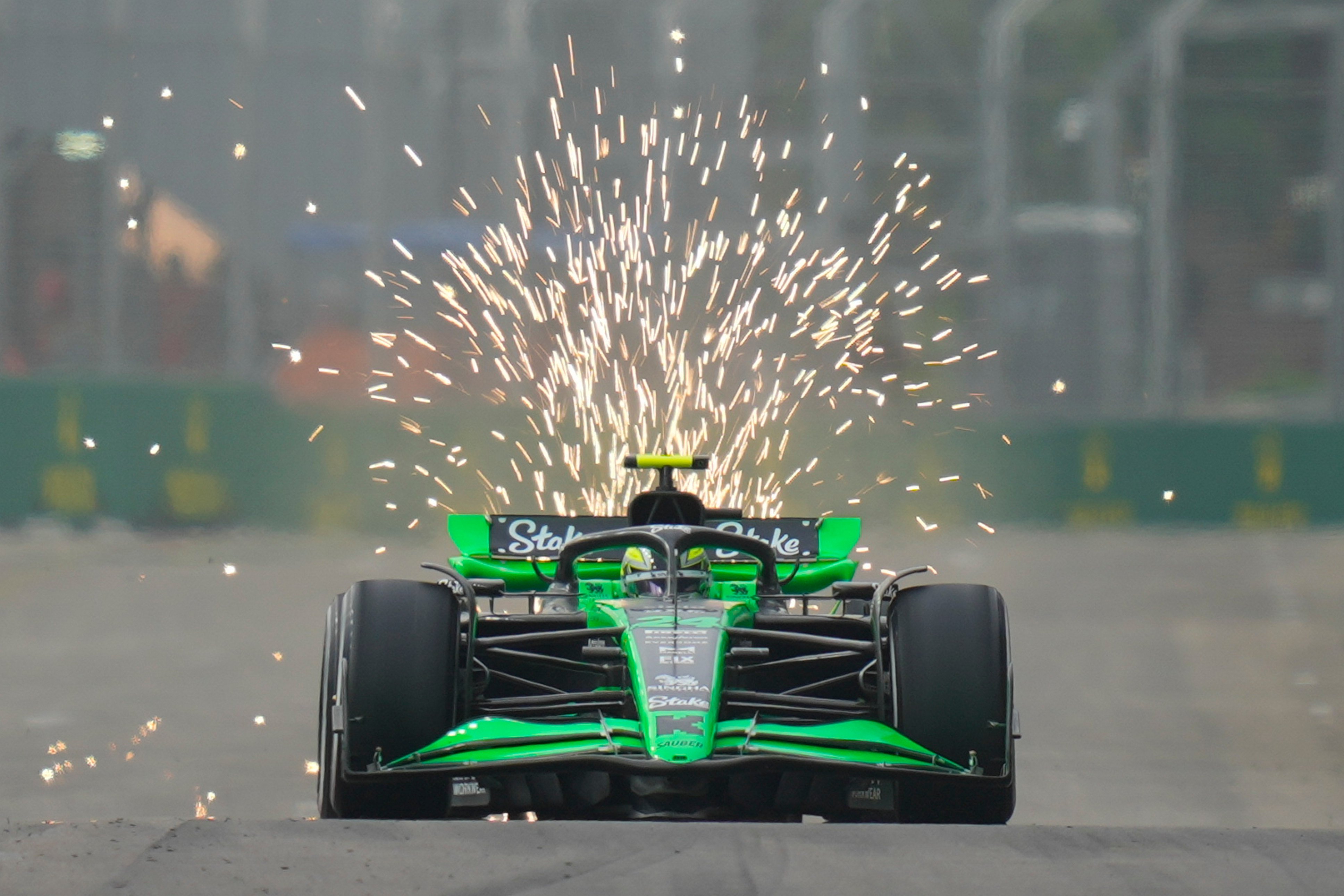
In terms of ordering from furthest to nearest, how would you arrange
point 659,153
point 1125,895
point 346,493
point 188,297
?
point 659,153
point 188,297
point 346,493
point 1125,895

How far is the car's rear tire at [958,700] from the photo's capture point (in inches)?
211

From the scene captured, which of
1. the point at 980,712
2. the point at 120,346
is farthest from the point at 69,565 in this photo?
the point at 980,712

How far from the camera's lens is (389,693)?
5262mm

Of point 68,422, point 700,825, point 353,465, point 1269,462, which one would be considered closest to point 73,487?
point 68,422

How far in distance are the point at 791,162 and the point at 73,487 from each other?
948 cm

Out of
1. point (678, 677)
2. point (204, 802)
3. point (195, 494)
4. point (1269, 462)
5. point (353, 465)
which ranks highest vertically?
point (1269, 462)

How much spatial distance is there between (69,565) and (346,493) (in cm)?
335

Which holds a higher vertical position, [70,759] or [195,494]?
[195,494]

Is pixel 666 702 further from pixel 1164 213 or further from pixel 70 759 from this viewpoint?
pixel 1164 213

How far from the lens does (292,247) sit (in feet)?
65.7

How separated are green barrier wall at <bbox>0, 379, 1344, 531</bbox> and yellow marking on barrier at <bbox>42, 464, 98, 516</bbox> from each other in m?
0.01

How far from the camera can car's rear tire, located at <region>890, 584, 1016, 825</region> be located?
5.36 meters

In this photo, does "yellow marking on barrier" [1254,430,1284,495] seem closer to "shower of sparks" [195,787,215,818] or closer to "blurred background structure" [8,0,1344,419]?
"blurred background structure" [8,0,1344,419]

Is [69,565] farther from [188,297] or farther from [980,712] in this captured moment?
[980,712]
